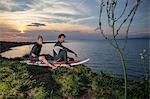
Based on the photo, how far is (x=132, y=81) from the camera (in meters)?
5.09

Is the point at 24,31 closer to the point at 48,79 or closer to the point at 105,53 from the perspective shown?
the point at 48,79

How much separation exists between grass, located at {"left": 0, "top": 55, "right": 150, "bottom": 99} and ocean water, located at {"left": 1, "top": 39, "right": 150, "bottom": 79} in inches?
3.6

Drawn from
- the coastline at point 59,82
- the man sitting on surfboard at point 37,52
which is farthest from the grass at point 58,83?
the man sitting on surfboard at point 37,52

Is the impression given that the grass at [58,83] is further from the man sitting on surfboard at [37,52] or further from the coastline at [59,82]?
the man sitting on surfboard at [37,52]

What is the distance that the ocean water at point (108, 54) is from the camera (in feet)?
15.9

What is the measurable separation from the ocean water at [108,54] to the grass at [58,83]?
91mm

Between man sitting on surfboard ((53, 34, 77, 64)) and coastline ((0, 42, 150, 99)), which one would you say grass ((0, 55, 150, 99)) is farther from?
man sitting on surfboard ((53, 34, 77, 64))

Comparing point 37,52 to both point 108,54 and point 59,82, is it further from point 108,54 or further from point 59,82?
point 108,54

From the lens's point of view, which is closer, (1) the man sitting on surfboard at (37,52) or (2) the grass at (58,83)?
(2) the grass at (58,83)

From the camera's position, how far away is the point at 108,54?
199 inches

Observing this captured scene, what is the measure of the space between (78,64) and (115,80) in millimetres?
528

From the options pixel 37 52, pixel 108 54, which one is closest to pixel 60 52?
pixel 37 52

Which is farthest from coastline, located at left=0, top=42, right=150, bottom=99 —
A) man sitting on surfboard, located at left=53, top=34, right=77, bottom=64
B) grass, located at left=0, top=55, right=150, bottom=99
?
man sitting on surfboard, located at left=53, top=34, right=77, bottom=64

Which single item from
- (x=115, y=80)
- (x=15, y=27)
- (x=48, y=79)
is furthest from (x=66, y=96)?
(x=15, y=27)
